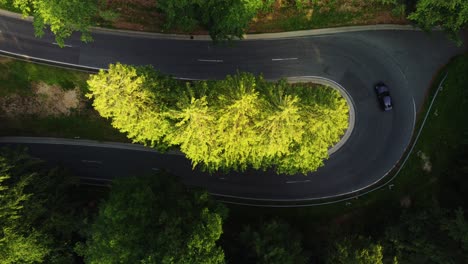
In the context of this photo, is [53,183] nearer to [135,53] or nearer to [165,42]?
[135,53]

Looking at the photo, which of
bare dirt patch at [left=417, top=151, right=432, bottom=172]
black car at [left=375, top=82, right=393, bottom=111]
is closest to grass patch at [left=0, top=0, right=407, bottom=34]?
black car at [left=375, top=82, right=393, bottom=111]

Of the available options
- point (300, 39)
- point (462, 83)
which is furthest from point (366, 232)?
point (300, 39)

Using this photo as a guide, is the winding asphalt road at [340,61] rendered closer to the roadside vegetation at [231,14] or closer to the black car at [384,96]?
the black car at [384,96]

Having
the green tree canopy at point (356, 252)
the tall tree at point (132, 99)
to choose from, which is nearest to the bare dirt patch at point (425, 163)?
the green tree canopy at point (356, 252)

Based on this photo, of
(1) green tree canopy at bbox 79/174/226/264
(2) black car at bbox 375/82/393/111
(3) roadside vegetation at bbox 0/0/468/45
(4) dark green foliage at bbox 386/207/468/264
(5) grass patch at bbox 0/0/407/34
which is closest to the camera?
(1) green tree canopy at bbox 79/174/226/264

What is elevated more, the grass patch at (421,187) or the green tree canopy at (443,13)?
the green tree canopy at (443,13)

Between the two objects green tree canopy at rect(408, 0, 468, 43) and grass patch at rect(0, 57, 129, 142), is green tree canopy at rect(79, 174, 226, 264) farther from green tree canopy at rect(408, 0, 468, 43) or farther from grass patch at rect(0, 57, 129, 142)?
green tree canopy at rect(408, 0, 468, 43)
